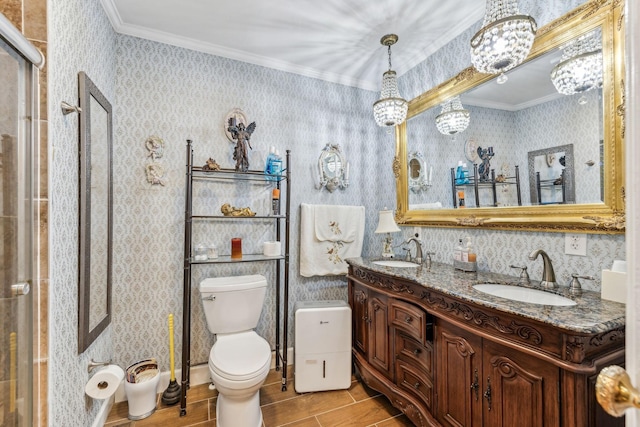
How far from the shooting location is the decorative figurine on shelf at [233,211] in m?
2.14

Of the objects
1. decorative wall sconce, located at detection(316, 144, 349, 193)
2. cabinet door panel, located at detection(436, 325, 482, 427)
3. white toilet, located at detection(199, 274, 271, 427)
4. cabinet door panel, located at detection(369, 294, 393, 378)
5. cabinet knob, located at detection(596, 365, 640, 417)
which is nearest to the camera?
cabinet knob, located at detection(596, 365, 640, 417)

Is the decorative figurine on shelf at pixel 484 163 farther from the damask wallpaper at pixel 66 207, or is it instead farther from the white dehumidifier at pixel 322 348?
the damask wallpaper at pixel 66 207

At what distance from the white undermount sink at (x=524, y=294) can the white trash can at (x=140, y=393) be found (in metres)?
2.10

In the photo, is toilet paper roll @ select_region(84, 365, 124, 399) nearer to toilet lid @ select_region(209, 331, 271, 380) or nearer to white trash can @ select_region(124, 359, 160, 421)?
white trash can @ select_region(124, 359, 160, 421)

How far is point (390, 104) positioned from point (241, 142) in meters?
1.16

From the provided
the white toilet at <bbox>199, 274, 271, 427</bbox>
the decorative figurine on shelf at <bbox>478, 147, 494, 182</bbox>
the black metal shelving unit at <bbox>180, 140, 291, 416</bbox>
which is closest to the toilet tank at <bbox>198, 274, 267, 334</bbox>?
the white toilet at <bbox>199, 274, 271, 427</bbox>

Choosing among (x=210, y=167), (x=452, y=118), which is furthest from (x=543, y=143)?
(x=210, y=167)

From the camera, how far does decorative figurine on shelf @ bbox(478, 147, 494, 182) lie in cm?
183

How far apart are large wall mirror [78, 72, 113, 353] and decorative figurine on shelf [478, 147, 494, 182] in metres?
2.31

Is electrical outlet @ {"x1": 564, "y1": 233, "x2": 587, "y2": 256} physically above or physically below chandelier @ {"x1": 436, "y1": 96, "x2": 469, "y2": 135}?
below

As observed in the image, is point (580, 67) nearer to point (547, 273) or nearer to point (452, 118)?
point (452, 118)

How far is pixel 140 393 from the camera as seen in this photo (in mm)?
1831

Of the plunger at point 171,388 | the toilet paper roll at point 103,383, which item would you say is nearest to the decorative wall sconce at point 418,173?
the plunger at point 171,388

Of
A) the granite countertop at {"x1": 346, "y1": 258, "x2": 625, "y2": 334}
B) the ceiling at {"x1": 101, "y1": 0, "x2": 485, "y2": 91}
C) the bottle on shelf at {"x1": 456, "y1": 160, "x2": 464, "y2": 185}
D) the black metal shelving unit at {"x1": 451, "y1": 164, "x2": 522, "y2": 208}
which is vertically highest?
the ceiling at {"x1": 101, "y1": 0, "x2": 485, "y2": 91}
